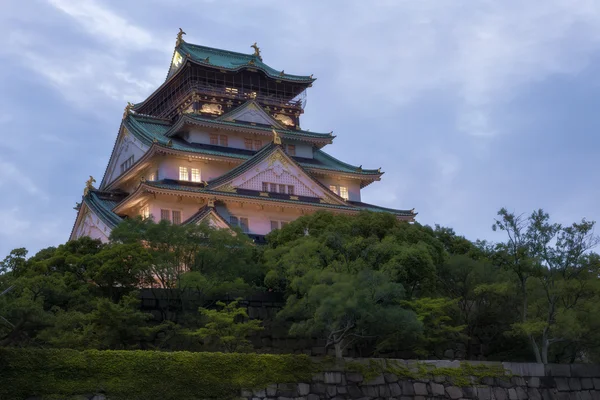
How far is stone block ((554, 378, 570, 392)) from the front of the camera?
29.7 metres

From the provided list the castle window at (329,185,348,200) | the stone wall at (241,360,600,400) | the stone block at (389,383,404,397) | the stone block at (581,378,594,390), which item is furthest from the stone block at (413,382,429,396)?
the castle window at (329,185,348,200)

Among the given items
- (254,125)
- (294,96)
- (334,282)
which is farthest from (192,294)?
(294,96)

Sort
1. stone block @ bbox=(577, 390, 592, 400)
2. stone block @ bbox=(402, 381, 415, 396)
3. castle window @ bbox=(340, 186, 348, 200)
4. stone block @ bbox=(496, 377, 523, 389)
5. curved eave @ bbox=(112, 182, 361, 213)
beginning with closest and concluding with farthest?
stone block @ bbox=(402, 381, 415, 396) → stone block @ bbox=(496, 377, 523, 389) → stone block @ bbox=(577, 390, 592, 400) → curved eave @ bbox=(112, 182, 361, 213) → castle window @ bbox=(340, 186, 348, 200)

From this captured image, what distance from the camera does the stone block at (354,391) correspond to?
84.8 ft

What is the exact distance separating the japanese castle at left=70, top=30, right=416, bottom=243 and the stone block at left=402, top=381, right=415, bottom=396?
17318mm

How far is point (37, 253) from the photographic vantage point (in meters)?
32.8

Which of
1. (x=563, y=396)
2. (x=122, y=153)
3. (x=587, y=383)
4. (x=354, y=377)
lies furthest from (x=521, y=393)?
(x=122, y=153)

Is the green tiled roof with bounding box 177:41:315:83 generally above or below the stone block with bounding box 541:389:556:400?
above

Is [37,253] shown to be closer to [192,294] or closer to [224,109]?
[192,294]

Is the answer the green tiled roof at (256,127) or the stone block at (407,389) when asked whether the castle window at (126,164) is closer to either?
the green tiled roof at (256,127)

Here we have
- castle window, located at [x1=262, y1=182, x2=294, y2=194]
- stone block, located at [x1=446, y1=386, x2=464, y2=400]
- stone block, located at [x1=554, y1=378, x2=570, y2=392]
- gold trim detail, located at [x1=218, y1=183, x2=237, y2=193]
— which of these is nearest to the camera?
stone block, located at [x1=446, y1=386, x2=464, y2=400]

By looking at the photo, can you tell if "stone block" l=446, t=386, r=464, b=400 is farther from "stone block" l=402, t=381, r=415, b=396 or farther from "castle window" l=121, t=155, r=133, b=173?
"castle window" l=121, t=155, r=133, b=173

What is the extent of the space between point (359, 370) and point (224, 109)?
106 feet

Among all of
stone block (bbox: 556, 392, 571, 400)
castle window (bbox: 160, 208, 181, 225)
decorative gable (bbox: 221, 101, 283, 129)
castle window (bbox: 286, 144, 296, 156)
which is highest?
decorative gable (bbox: 221, 101, 283, 129)
